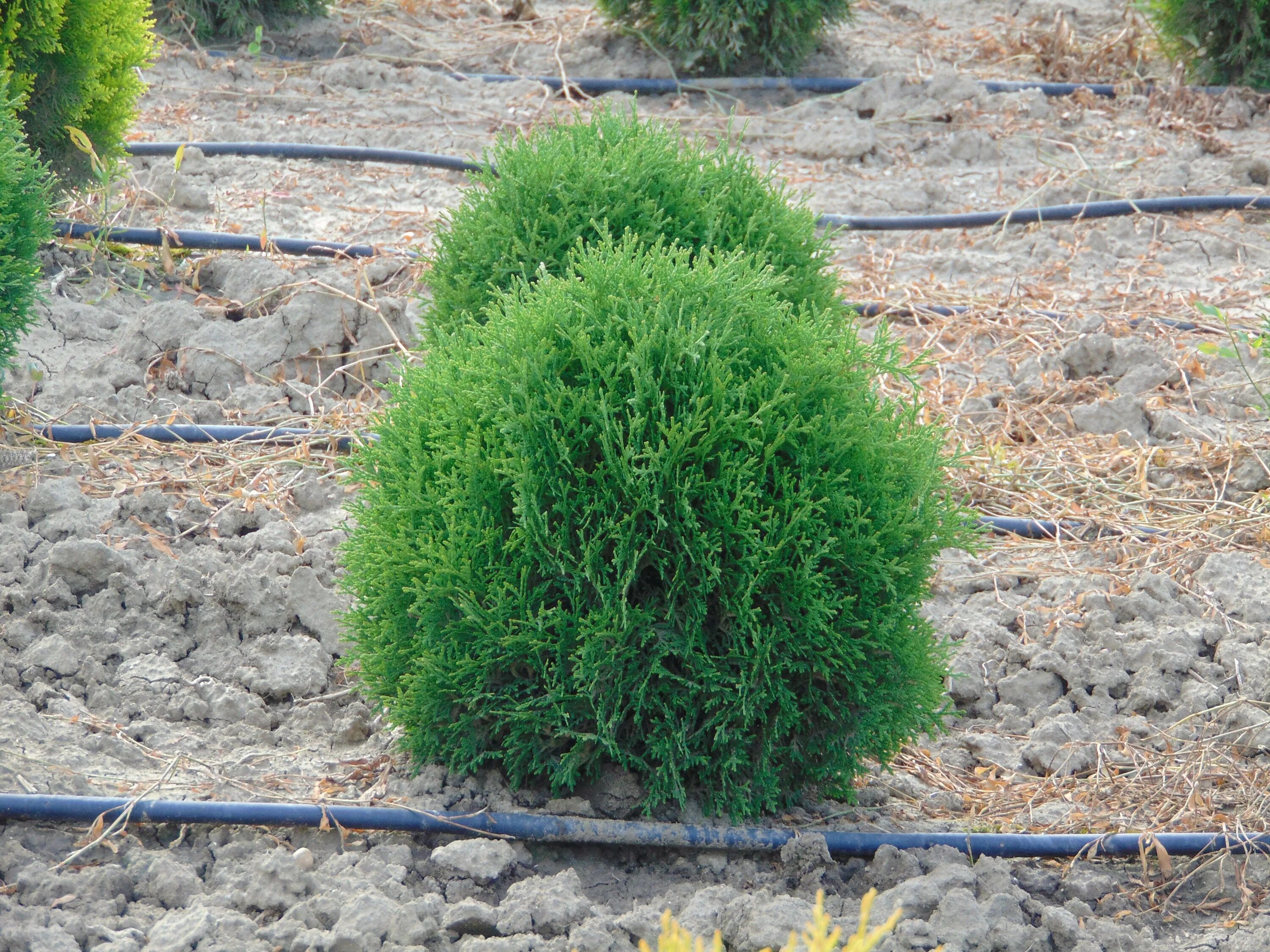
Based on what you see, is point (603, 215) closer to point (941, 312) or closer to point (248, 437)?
point (248, 437)

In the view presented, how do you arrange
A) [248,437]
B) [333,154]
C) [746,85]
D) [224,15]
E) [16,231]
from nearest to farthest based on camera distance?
[16,231] → [248,437] → [333,154] → [746,85] → [224,15]

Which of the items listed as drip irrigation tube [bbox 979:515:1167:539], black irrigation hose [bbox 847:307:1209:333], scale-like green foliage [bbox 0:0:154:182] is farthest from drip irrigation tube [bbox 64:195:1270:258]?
scale-like green foliage [bbox 0:0:154:182]

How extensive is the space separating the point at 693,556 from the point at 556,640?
358mm

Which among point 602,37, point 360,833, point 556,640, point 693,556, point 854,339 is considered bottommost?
point 360,833

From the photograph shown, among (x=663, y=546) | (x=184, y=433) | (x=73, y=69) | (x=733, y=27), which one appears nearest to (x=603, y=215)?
(x=663, y=546)

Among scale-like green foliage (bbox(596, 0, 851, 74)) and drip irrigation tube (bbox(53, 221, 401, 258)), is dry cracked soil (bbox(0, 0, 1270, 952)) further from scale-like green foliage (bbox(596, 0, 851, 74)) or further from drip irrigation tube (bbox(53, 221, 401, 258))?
scale-like green foliage (bbox(596, 0, 851, 74))

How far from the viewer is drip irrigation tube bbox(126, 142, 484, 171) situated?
6.47m

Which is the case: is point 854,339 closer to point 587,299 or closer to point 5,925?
point 587,299

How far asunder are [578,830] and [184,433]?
7.83 feet

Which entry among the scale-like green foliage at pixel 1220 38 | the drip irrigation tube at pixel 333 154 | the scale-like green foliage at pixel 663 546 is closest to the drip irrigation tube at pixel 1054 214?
the scale-like green foliage at pixel 1220 38

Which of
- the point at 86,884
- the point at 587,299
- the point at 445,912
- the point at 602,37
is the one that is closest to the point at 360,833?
the point at 445,912

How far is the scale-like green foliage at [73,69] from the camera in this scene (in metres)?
4.83

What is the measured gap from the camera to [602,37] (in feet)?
28.0

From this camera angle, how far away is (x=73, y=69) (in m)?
5.05
